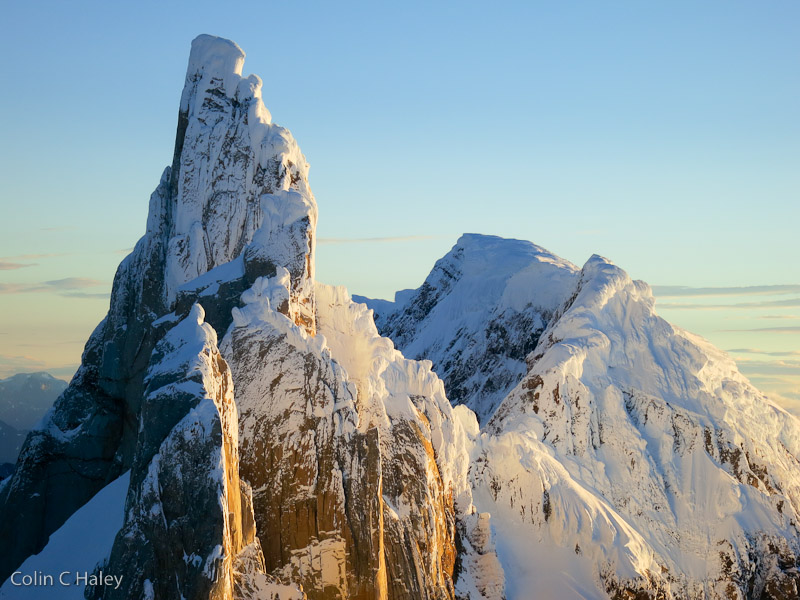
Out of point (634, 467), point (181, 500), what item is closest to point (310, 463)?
point (181, 500)

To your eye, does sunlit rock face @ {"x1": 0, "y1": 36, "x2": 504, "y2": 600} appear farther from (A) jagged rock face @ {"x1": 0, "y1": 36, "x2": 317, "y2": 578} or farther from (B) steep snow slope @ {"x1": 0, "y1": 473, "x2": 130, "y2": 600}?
(B) steep snow slope @ {"x1": 0, "y1": 473, "x2": 130, "y2": 600}

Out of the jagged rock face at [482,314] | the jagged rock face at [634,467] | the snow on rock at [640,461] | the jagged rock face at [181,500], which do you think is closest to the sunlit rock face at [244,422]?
the jagged rock face at [181,500]

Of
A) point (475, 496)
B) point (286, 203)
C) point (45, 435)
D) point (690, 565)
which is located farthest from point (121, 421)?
point (690, 565)

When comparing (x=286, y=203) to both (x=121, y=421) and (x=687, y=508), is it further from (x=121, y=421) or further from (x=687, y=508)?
(x=687, y=508)

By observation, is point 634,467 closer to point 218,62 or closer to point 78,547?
point 218,62

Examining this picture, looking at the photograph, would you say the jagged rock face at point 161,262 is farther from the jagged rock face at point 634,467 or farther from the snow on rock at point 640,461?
the snow on rock at point 640,461

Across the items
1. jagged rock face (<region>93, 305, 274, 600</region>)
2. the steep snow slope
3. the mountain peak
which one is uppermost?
the mountain peak

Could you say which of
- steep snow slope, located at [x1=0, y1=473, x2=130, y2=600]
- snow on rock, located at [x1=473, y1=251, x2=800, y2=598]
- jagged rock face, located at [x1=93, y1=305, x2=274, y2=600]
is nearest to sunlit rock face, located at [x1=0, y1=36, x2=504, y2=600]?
jagged rock face, located at [x1=93, y1=305, x2=274, y2=600]
